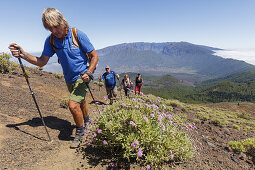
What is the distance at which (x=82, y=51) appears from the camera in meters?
3.19

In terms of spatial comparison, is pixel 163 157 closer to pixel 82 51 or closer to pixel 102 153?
pixel 102 153

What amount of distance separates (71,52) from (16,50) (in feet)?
3.60

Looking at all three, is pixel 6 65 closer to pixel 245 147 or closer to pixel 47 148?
pixel 47 148

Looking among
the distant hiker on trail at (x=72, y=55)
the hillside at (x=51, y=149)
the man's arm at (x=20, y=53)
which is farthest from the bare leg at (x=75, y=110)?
the man's arm at (x=20, y=53)

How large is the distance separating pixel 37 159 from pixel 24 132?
3.91 feet

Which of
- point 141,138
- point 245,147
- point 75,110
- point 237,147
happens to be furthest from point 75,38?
point 245,147

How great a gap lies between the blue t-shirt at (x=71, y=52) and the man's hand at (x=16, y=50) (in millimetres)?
461

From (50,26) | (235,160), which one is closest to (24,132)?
(50,26)

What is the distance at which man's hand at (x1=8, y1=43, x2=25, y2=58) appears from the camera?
275 centimetres

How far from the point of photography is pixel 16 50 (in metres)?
2.77

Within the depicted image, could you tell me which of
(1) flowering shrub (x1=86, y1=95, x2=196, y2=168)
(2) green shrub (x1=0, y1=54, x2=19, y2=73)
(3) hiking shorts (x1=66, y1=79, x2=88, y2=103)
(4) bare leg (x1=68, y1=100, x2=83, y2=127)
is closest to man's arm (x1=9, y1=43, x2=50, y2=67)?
(3) hiking shorts (x1=66, y1=79, x2=88, y2=103)

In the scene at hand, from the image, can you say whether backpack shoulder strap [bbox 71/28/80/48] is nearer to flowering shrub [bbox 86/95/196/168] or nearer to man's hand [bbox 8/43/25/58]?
man's hand [bbox 8/43/25/58]

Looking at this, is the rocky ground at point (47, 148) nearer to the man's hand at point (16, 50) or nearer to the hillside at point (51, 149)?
the hillside at point (51, 149)

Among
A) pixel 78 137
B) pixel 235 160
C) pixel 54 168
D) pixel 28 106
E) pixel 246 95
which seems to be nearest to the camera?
pixel 54 168
